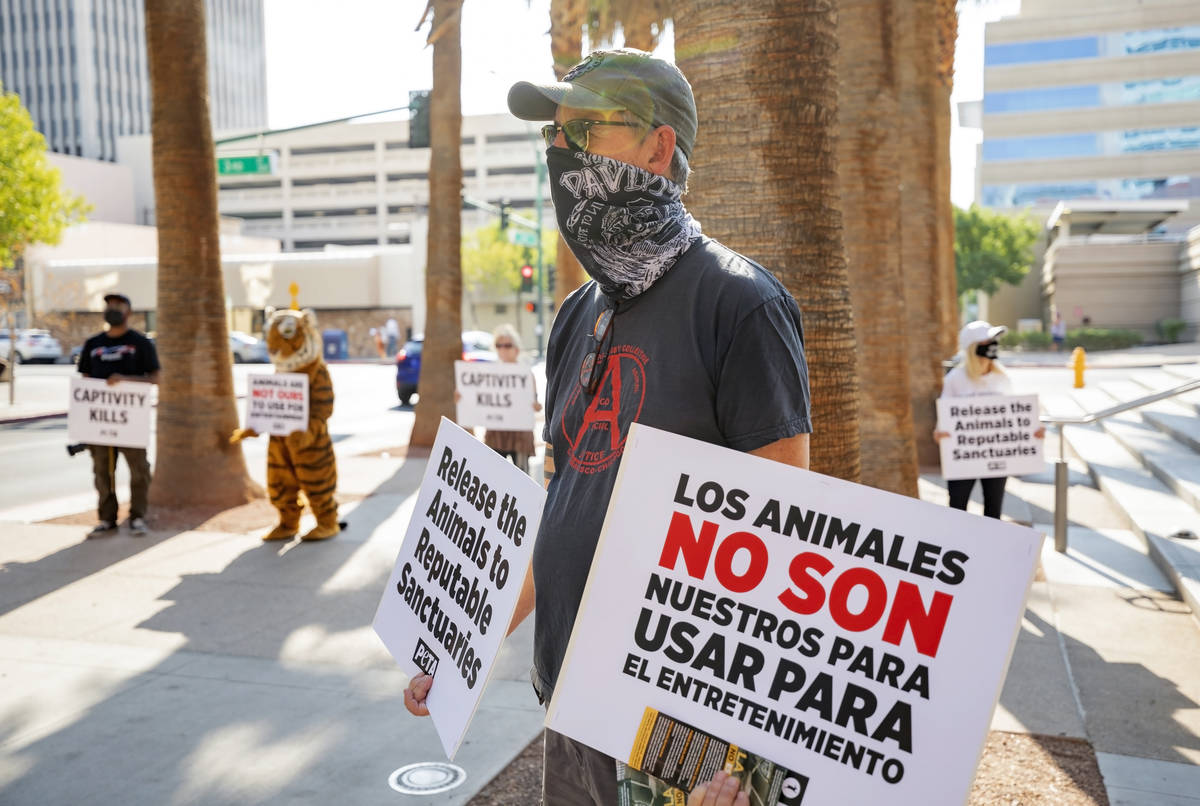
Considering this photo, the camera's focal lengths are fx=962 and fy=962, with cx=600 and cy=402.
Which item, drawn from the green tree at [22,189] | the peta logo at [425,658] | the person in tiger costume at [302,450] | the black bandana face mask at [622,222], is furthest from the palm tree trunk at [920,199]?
the green tree at [22,189]

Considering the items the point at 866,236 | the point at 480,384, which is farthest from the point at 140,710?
the point at 480,384

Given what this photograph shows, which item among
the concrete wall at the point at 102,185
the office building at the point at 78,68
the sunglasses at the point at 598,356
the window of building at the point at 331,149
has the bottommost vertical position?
the sunglasses at the point at 598,356

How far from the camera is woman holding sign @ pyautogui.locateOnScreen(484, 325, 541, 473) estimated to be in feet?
33.1

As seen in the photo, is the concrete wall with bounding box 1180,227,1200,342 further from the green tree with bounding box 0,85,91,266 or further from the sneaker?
the green tree with bounding box 0,85,91,266

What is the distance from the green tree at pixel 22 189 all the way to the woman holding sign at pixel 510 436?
23.9 m

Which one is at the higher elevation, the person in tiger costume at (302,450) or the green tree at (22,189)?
the green tree at (22,189)

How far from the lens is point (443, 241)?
1373 centimetres

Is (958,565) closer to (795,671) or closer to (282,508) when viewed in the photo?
(795,671)

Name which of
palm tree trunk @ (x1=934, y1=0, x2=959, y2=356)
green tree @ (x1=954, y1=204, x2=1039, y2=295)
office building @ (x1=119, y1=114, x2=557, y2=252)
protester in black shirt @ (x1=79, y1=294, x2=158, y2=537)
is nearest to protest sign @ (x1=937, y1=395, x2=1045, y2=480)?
palm tree trunk @ (x1=934, y1=0, x2=959, y2=356)

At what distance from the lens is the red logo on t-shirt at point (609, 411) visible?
1.92 m

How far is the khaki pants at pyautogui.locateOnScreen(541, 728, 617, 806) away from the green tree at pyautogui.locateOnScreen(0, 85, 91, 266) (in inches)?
1225

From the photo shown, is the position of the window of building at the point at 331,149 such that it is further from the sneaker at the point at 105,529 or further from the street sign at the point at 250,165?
the sneaker at the point at 105,529

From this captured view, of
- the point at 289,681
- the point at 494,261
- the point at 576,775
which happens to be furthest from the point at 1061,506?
the point at 494,261

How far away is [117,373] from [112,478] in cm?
97
